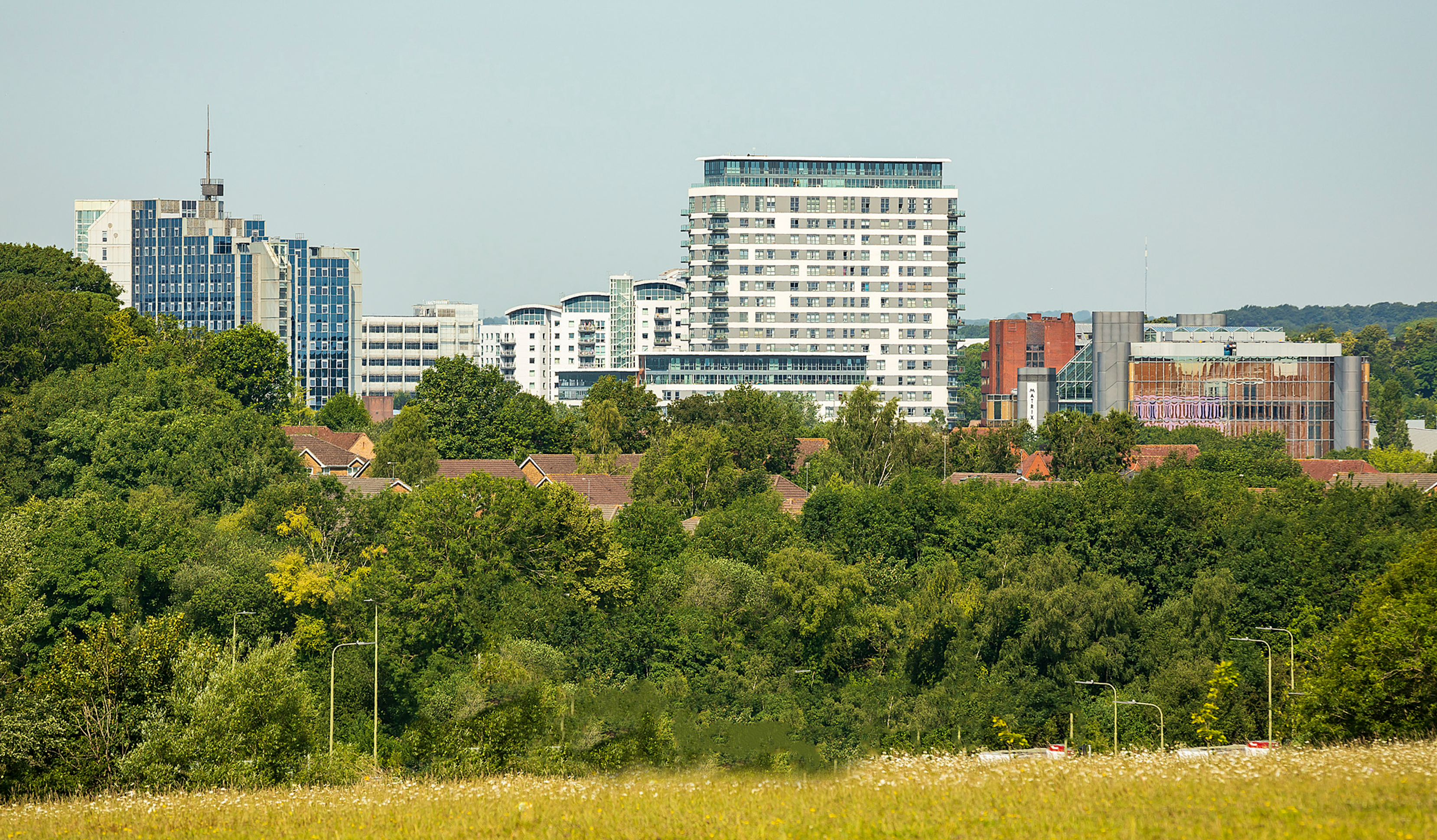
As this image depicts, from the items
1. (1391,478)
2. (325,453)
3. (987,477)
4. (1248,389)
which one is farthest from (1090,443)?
(1248,389)

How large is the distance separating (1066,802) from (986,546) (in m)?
61.1

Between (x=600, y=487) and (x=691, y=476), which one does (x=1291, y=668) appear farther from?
(x=600, y=487)

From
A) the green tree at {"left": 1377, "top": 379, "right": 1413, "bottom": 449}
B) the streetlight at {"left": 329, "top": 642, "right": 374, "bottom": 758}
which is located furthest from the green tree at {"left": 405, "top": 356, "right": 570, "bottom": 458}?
the green tree at {"left": 1377, "top": 379, "right": 1413, "bottom": 449}

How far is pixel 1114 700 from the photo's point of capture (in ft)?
211

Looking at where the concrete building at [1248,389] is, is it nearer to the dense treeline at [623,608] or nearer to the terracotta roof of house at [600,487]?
the dense treeline at [623,608]

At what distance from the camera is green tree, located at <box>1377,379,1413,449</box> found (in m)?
186

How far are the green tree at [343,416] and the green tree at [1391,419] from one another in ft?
385

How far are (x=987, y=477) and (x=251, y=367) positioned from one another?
60.1m

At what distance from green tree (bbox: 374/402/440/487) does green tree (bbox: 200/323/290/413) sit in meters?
14.4

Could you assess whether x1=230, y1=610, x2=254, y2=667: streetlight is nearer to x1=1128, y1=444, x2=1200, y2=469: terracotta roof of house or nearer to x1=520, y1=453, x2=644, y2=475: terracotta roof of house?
x1=520, y1=453, x2=644, y2=475: terracotta roof of house

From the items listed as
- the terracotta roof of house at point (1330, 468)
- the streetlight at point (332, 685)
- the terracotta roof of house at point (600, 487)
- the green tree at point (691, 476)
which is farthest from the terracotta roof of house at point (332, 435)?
the terracotta roof of house at point (1330, 468)

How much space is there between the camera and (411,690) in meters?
62.7

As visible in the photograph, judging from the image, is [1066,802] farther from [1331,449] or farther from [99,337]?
[1331,449]

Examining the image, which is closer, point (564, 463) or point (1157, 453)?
point (564, 463)
